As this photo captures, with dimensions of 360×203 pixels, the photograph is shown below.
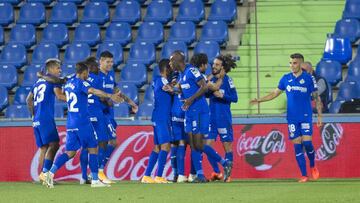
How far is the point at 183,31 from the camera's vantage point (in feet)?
80.4

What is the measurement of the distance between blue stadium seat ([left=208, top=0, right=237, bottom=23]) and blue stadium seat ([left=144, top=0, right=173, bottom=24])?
977 millimetres

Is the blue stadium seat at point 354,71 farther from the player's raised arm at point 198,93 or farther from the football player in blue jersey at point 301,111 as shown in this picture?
the player's raised arm at point 198,93

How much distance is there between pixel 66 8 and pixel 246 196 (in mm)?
13593

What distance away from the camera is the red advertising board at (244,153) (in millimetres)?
19109

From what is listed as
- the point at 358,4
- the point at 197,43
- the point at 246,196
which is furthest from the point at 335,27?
the point at 246,196

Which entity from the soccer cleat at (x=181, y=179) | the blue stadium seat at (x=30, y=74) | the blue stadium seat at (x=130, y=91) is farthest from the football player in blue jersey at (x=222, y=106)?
the blue stadium seat at (x=30, y=74)

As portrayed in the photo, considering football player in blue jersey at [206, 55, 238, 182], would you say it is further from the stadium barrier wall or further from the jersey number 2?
the jersey number 2

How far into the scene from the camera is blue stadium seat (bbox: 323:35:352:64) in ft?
75.4

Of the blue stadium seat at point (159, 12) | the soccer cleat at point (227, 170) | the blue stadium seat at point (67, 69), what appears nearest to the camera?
the soccer cleat at point (227, 170)

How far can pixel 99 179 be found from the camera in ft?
55.2

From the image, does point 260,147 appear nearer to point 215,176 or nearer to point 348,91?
point 215,176

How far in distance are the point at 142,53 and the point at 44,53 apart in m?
2.30

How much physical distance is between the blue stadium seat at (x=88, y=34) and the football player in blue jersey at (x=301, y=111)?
8218mm

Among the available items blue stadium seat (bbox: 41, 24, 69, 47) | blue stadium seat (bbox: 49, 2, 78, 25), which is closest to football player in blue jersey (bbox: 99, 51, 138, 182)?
blue stadium seat (bbox: 41, 24, 69, 47)
